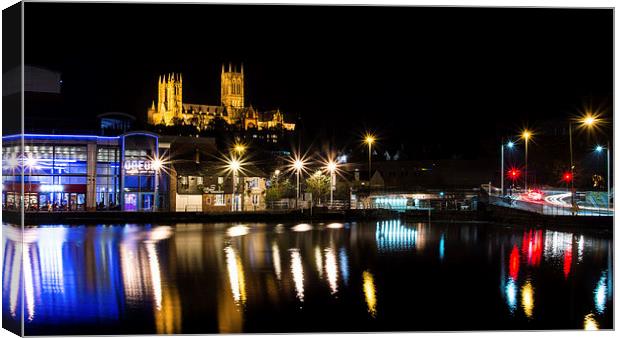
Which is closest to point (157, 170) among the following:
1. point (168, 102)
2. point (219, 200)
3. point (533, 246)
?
point (219, 200)

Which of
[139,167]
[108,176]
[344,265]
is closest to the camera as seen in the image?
[344,265]

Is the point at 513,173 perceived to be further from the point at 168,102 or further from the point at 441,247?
the point at 168,102

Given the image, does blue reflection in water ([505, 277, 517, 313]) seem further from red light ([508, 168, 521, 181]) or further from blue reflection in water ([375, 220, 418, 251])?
red light ([508, 168, 521, 181])

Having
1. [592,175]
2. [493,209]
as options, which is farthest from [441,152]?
[493,209]

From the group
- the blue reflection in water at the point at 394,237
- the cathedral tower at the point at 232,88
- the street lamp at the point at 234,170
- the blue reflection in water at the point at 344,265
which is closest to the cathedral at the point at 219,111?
the cathedral tower at the point at 232,88

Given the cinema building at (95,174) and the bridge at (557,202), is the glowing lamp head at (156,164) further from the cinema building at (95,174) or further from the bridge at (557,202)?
the bridge at (557,202)

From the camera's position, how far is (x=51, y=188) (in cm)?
3034

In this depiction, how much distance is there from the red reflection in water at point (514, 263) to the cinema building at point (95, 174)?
17.4 meters

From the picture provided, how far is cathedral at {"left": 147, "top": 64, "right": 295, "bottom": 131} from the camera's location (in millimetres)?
91688

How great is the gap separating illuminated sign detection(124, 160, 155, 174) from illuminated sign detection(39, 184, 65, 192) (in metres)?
2.74

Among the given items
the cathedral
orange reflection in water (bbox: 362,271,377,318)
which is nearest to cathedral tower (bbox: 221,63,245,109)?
the cathedral

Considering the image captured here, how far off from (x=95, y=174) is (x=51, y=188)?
179cm

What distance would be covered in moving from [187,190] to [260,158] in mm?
10336

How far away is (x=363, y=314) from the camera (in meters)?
9.77
